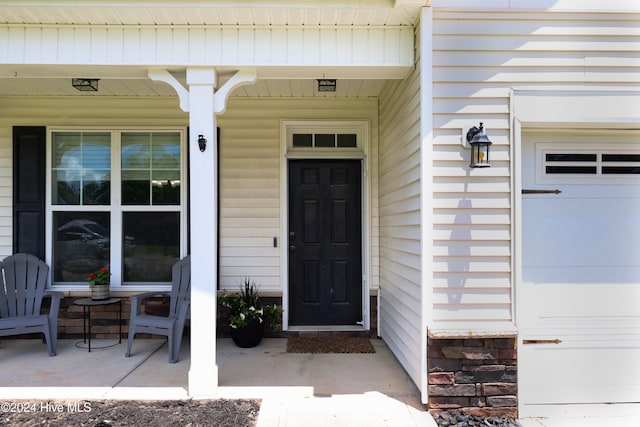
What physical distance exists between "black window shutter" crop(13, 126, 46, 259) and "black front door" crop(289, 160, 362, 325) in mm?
2610

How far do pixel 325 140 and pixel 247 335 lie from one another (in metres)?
2.19

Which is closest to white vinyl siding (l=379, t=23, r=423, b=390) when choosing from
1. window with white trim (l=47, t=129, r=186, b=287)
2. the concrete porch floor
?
the concrete porch floor

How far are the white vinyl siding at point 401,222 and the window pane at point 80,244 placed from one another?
294cm

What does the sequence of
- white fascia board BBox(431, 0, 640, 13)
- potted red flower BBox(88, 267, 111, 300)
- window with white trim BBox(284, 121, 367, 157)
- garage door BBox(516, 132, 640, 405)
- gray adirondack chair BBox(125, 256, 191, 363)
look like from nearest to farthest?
1. white fascia board BBox(431, 0, 640, 13)
2. garage door BBox(516, 132, 640, 405)
3. gray adirondack chair BBox(125, 256, 191, 363)
4. potted red flower BBox(88, 267, 111, 300)
5. window with white trim BBox(284, 121, 367, 157)

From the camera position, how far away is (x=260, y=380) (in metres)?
3.08

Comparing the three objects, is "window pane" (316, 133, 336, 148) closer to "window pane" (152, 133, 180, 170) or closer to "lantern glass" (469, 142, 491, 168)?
"window pane" (152, 133, 180, 170)

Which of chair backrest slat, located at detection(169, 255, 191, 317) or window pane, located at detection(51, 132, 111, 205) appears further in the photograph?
window pane, located at detection(51, 132, 111, 205)

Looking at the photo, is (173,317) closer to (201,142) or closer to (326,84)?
(201,142)

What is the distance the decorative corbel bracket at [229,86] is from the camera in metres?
2.91

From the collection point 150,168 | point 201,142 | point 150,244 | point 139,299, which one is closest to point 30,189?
point 150,168

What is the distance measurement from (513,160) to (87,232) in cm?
412

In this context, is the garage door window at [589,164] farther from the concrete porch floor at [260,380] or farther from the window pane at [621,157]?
the concrete porch floor at [260,380]

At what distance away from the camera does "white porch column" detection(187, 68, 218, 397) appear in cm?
286

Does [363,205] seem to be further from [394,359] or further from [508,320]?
[508,320]
